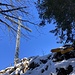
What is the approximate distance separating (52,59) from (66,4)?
2397 mm

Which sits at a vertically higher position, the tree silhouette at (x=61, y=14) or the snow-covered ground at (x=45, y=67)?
the tree silhouette at (x=61, y=14)

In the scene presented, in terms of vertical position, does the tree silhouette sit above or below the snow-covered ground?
above

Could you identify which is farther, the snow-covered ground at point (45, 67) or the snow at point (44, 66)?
the snow at point (44, 66)

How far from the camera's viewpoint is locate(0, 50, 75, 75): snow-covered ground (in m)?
8.45

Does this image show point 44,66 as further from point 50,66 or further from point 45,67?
point 50,66

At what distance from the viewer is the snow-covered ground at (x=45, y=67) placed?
8445mm

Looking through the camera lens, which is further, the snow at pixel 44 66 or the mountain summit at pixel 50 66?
the snow at pixel 44 66

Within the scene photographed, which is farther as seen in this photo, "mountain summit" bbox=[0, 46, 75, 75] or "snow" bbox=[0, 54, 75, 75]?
"snow" bbox=[0, 54, 75, 75]

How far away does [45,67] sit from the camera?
30.3ft

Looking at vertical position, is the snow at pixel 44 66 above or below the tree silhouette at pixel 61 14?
below

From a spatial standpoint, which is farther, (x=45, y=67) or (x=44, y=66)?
(x=44, y=66)

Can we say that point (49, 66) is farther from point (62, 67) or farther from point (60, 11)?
point (60, 11)

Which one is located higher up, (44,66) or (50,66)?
(44,66)

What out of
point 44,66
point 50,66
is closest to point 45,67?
point 44,66
